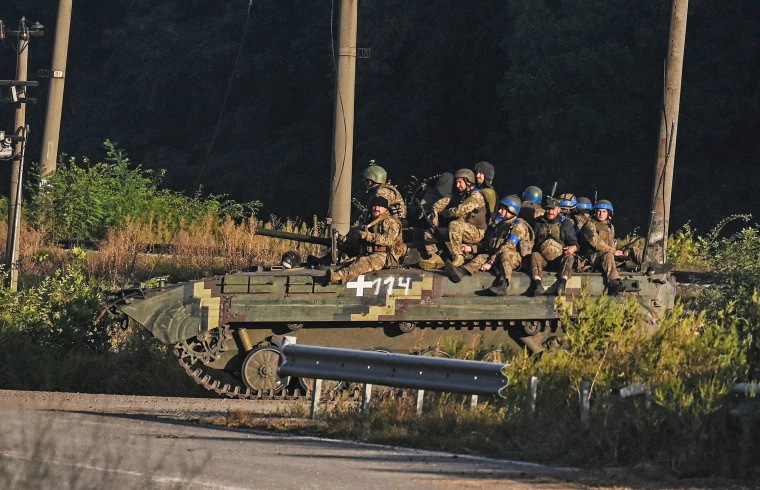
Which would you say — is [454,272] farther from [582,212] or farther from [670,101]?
[670,101]

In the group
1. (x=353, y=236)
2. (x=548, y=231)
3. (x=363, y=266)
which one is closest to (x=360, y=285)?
(x=363, y=266)

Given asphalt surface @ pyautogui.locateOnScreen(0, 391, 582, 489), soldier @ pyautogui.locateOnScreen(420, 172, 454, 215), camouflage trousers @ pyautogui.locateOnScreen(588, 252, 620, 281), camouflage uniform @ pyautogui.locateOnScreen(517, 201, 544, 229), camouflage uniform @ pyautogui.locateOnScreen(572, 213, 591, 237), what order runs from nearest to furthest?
asphalt surface @ pyautogui.locateOnScreen(0, 391, 582, 489)
camouflage trousers @ pyautogui.locateOnScreen(588, 252, 620, 281)
camouflage uniform @ pyautogui.locateOnScreen(572, 213, 591, 237)
camouflage uniform @ pyautogui.locateOnScreen(517, 201, 544, 229)
soldier @ pyautogui.locateOnScreen(420, 172, 454, 215)

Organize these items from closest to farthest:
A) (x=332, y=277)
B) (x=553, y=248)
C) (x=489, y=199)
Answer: (x=332, y=277) → (x=553, y=248) → (x=489, y=199)

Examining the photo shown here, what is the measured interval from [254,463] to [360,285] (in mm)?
6322

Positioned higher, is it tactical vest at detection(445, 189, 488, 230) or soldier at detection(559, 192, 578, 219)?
soldier at detection(559, 192, 578, 219)

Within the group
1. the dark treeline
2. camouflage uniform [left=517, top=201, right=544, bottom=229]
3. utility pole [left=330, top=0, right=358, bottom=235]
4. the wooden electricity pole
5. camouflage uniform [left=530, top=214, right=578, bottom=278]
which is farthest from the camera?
the dark treeline

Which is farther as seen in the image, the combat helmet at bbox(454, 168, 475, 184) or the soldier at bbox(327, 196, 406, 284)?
the combat helmet at bbox(454, 168, 475, 184)

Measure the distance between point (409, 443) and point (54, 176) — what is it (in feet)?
62.1

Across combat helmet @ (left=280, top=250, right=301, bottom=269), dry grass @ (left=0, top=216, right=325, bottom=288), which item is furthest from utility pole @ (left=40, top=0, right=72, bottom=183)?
combat helmet @ (left=280, top=250, right=301, bottom=269)

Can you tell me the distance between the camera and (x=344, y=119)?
20.4 m

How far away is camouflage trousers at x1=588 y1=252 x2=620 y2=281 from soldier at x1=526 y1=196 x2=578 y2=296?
0.26 metres

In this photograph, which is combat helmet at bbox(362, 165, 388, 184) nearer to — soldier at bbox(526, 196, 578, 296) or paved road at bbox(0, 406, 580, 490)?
soldier at bbox(526, 196, 578, 296)

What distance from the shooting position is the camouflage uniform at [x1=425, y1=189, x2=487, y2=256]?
725 inches

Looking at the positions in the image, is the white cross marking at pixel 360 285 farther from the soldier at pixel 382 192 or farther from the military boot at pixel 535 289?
the military boot at pixel 535 289
